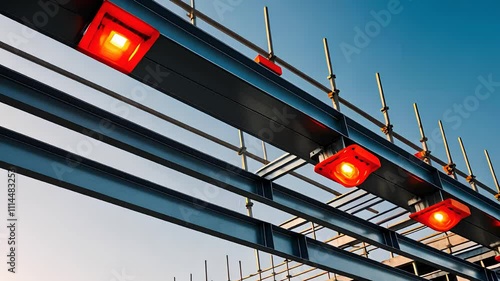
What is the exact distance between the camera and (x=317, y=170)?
17.6 ft

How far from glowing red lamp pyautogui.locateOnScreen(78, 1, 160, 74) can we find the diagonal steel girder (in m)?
1.32

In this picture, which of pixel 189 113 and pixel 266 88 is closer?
pixel 266 88

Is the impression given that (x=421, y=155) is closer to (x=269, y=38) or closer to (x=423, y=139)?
(x=423, y=139)

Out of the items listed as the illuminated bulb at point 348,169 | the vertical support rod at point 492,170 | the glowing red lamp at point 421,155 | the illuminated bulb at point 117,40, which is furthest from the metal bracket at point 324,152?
the vertical support rod at point 492,170

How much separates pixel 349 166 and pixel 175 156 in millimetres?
1907

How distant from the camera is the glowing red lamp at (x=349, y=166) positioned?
5258mm

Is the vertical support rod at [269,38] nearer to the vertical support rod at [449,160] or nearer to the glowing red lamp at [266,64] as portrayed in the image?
the glowing red lamp at [266,64]

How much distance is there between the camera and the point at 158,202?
20.5ft

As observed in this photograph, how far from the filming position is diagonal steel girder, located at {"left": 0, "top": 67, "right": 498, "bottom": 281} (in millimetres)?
5043

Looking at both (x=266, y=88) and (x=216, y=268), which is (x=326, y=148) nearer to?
(x=266, y=88)

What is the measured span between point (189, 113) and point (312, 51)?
2.41m

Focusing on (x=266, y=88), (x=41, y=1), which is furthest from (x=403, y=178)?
(x=41, y=1)

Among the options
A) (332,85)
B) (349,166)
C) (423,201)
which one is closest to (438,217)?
(423,201)

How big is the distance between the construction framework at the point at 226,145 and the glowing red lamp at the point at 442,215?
0.46 meters
